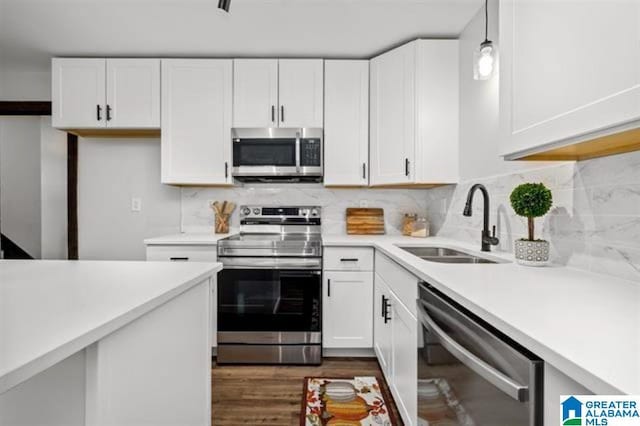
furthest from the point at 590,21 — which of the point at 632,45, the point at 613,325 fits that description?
the point at 613,325

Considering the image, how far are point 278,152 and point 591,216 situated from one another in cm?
205

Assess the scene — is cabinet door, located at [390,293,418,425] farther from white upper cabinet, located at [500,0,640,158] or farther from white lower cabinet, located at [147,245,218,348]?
white lower cabinet, located at [147,245,218,348]

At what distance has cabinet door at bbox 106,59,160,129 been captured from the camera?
2.80m

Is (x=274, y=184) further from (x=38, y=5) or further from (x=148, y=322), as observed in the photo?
(x=148, y=322)

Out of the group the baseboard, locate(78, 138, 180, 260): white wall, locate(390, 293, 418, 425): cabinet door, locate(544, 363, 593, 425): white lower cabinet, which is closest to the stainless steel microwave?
locate(78, 138, 180, 260): white wall

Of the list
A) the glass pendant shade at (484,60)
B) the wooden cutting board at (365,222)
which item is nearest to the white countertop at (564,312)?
the glass pendant shade at (484,60)

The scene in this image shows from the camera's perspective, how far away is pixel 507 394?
758 millimetres

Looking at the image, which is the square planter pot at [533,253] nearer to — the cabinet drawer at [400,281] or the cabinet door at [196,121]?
the cabinet drawer at [400,281]

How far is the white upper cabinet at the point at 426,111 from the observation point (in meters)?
2.55

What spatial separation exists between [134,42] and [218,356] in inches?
95.7

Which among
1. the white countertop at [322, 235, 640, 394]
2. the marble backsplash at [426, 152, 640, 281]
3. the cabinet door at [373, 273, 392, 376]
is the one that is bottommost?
the cabinet door at [373, 273, 392, 376]

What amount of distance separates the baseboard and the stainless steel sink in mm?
941

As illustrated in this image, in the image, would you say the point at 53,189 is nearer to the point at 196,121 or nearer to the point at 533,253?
the point at 196,121

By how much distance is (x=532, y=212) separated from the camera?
1.42 metres
